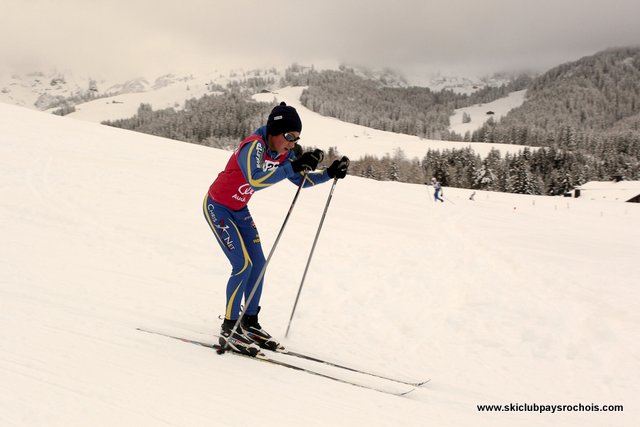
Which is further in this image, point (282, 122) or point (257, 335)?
point (257, 335)

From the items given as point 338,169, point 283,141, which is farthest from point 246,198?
point 338,169

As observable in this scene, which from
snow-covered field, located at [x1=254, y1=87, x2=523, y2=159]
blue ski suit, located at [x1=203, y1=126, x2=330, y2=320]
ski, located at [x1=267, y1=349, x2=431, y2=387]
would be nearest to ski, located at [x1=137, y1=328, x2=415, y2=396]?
ski, located at [x1=267, y1=349, x2=431, y2=387]

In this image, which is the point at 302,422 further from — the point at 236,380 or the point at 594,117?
the point at 594,117

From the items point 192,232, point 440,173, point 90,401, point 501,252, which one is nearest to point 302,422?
point 90,401

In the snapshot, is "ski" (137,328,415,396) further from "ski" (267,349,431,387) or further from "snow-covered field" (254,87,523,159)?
"snow-covered field" (254,87,523,159)

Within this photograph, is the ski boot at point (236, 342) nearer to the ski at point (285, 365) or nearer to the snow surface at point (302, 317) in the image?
the ski at point (285, 365)

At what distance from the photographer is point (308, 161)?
397 cm

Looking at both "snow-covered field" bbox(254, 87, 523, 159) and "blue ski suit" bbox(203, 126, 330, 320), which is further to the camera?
"snow-covered field" bbox(254, 87, 523, 159)

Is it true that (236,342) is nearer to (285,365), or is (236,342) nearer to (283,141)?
(285,365)

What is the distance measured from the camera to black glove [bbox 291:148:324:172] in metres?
3.91

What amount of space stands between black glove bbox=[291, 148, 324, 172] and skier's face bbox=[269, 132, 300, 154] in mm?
253

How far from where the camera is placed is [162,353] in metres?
3.76

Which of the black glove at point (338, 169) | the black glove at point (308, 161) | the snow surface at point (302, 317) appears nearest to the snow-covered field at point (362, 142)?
the snow surface at point (302, 317)

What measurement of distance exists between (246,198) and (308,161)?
856 millimetres
